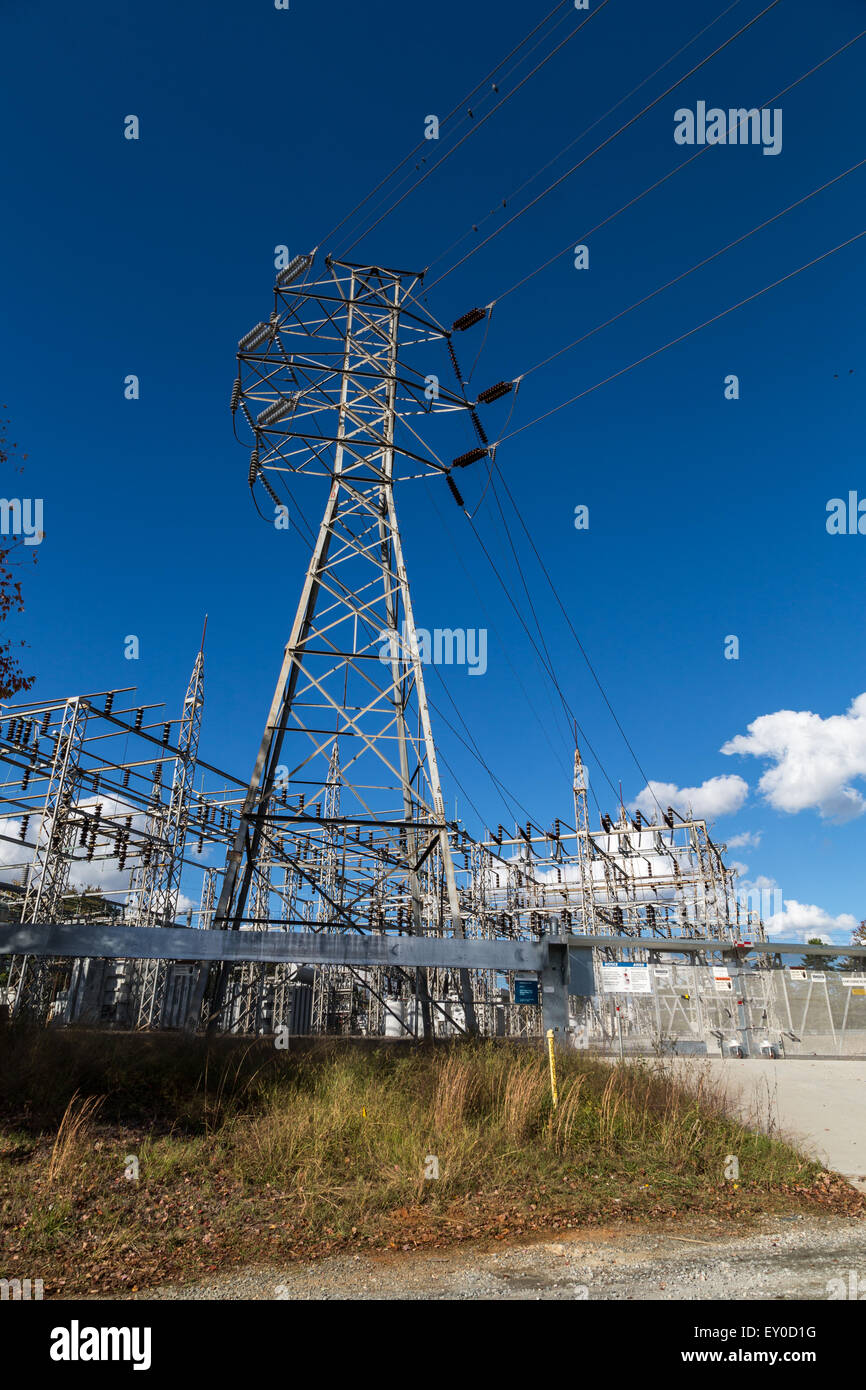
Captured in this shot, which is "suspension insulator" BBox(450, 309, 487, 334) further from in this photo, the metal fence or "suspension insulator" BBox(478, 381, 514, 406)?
the metal fence

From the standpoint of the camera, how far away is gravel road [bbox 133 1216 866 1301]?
172 inches

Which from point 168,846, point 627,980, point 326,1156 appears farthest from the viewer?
point 168,846

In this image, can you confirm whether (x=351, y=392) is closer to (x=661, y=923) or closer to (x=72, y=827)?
(x=72, y=827)

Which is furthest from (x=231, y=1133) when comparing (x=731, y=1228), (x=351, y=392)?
(x=351, y=392)

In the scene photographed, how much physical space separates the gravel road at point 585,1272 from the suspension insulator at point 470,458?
38.7ft

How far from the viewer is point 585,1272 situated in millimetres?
4734

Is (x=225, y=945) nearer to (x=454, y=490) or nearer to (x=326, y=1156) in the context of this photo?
(x=326, y=1156)

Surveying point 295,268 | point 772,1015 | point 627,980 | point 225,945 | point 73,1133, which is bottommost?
point 772,1015

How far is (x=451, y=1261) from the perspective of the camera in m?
4.89

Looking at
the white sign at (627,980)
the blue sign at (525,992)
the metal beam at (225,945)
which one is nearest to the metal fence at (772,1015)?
the white sign at (627,980)

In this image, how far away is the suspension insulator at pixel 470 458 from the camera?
1362 centimetres

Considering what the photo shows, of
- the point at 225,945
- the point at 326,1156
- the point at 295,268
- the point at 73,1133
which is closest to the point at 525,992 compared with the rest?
the point at 225,945

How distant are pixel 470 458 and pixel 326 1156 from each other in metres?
11.4

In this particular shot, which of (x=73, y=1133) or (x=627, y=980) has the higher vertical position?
(x=627, y=980)
